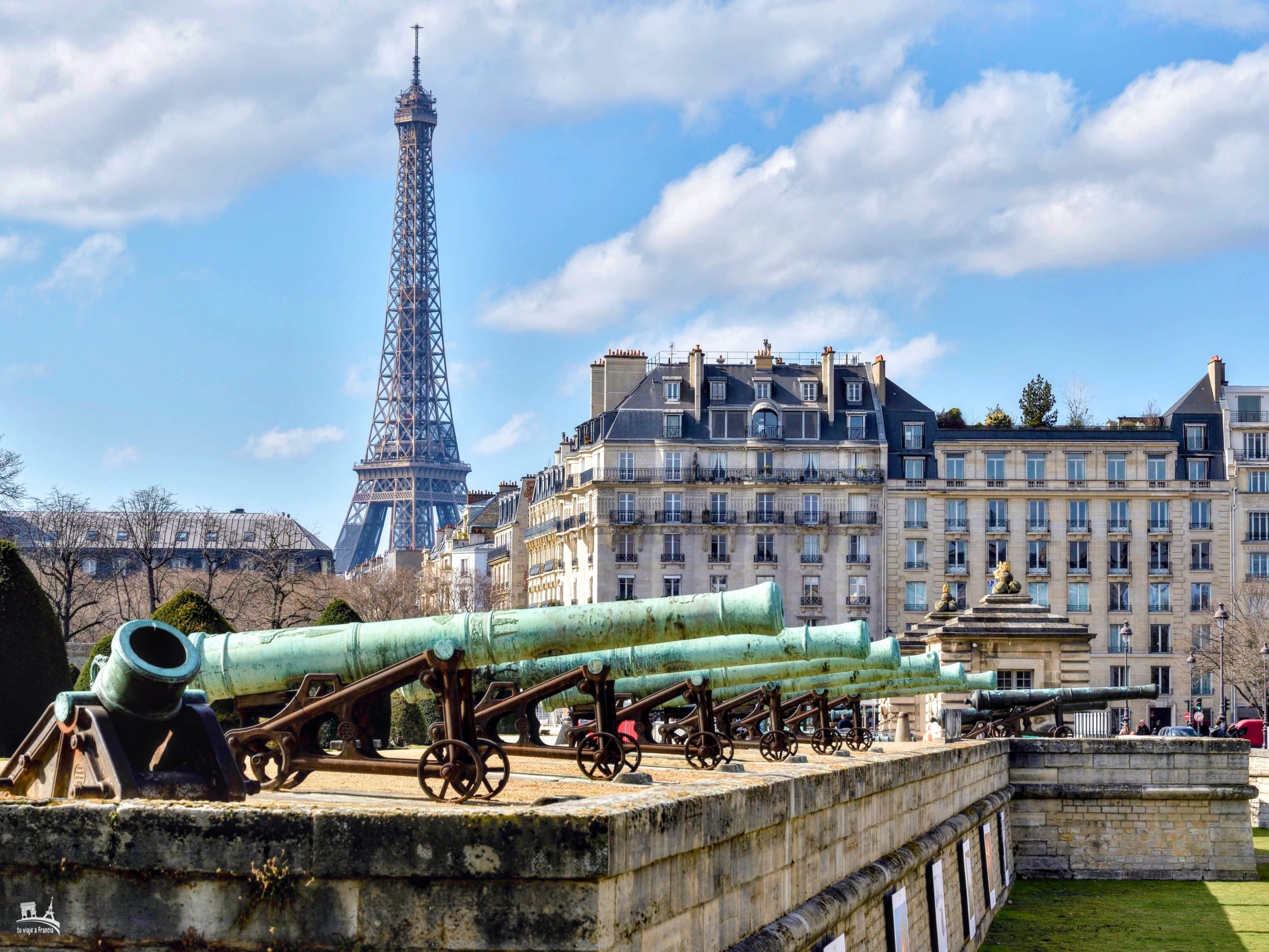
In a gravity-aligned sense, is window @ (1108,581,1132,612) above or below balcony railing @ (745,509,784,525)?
below

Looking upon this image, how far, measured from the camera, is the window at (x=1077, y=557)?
254 feet

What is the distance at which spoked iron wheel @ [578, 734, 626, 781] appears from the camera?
1380 cm

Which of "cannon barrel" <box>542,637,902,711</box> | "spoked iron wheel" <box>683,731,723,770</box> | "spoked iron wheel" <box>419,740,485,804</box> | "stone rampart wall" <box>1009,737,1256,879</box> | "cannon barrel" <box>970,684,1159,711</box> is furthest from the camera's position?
"cannon barrel" <box>970,684,1159,711</box>

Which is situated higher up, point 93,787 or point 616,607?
point 616,607

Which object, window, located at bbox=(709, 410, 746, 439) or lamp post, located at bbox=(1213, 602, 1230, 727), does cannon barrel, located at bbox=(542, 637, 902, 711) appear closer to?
lamp post, located at bbox=(1213, 602, 1230, 727)

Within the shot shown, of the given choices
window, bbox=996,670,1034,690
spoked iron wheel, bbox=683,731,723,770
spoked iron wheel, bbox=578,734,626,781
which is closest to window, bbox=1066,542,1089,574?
window, bbox=996,670,1034,690

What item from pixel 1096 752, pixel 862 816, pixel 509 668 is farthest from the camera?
pixel 1096 752

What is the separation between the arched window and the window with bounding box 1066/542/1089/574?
514 inches

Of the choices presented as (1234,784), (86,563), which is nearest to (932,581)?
(1234,784)

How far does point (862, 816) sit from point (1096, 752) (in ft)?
68.4

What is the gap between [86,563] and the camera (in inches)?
4245

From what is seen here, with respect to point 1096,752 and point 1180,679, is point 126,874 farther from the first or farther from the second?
point 1180,679

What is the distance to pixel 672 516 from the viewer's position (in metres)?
78.6

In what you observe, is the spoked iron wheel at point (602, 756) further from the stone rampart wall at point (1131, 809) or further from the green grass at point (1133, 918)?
the stone rampart wall at point (1131, 809)
